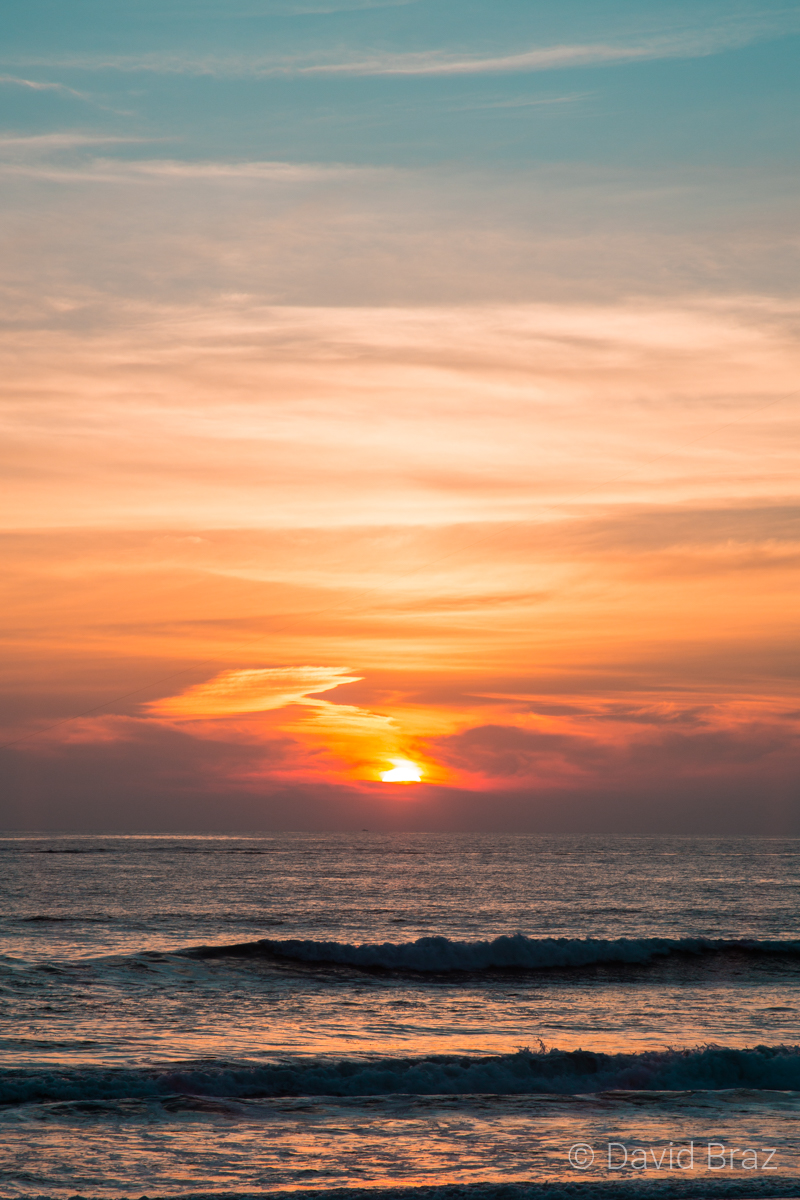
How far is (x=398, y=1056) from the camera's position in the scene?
15523 mm

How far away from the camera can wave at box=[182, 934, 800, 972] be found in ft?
85.6

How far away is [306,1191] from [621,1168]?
3658mm

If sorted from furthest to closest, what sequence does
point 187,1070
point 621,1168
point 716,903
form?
point 716,903
point 187,1070
point 621,1168

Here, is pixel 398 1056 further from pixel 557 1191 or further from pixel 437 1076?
pixel 557 1191

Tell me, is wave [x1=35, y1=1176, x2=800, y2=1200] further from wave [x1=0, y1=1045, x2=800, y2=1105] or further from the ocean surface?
wave [x1=0, y1=1045, x2=800, y2=1105]

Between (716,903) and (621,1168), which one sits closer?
(621,1168)

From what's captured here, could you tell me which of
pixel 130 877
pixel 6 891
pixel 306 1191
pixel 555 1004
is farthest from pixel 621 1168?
pixel 130 877

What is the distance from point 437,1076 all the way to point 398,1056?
5.25 feet

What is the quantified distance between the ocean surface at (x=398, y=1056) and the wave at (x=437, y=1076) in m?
0.04

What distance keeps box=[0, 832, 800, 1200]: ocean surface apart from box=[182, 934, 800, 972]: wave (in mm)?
87

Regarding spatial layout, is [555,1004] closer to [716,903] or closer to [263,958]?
[263,958]

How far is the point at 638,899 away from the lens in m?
46.1

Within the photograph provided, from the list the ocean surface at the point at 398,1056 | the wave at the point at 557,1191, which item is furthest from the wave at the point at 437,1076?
the wave at the point at 557,1191

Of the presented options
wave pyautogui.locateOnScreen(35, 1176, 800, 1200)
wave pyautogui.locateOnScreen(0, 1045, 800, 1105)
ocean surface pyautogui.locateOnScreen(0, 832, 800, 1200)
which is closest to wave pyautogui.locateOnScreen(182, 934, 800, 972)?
ocean surface pyautogui.locateOnScreen(0, 832, 800, 1200)
